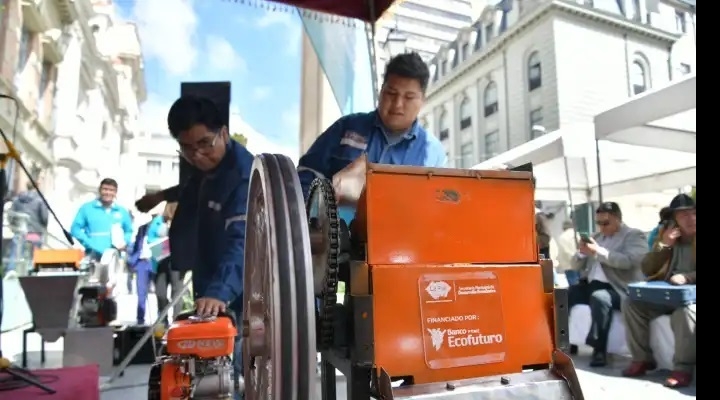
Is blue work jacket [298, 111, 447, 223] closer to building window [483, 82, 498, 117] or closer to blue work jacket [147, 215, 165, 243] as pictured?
blue work jacket [147, 215, 165, 243]

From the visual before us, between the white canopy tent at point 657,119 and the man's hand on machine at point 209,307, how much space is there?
3.01 m

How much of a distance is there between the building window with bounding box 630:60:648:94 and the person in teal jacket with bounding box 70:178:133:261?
50.7ft

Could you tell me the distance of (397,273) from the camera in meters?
1.13

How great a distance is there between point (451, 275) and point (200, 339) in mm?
763

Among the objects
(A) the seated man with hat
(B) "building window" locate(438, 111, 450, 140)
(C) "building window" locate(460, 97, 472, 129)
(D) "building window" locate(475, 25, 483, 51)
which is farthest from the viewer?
(B) "building window" locate(438, 111, 450, 140)

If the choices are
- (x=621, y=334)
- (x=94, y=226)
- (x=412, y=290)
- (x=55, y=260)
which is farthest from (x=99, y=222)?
(x=621, y=334)

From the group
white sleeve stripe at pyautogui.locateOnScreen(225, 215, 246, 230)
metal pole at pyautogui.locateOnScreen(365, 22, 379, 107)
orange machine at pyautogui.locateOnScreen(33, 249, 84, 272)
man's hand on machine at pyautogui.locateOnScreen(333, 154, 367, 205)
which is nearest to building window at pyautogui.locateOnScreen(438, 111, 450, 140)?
metal pole at pyautogui.locateOnScreen(365, 22, 379, 107)

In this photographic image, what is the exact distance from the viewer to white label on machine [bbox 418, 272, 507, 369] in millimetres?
1148

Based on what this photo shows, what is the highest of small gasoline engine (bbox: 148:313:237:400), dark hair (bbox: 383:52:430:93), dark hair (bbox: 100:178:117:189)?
dark hair (bbox: 383:52:430:93)

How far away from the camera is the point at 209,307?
163cm

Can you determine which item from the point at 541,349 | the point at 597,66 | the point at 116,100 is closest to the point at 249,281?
the point at 541,349

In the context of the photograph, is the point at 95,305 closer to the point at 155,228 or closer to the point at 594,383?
the point at 155,228

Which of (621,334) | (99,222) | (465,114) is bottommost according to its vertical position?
(621,334)

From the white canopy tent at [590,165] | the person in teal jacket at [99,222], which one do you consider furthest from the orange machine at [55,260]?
the white canopy tent at [590,165]
